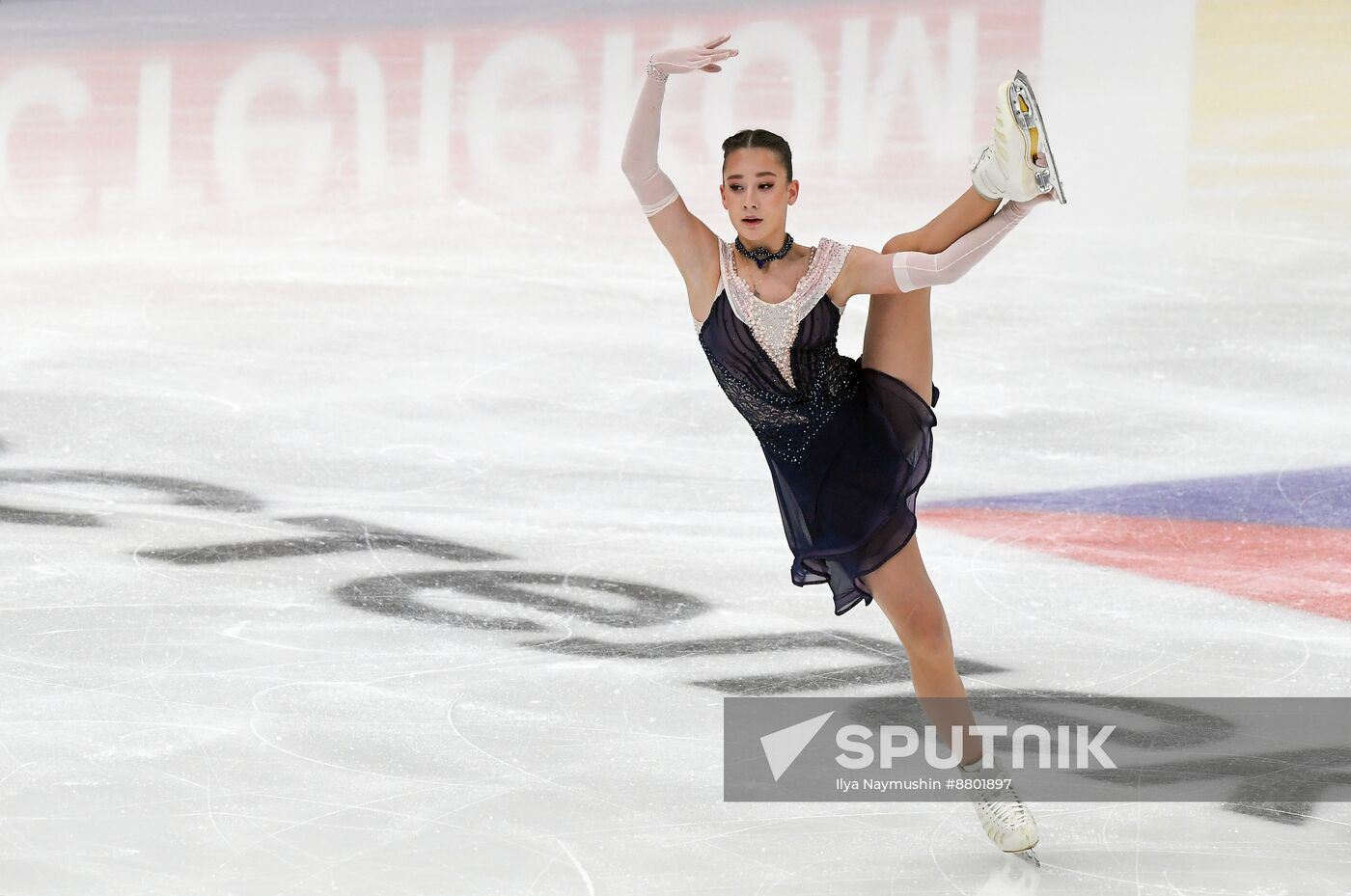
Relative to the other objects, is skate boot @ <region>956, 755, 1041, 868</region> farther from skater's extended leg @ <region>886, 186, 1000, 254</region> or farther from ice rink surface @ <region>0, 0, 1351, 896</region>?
skater's extended leg @ <region>886, 186, 1000, 254</region>

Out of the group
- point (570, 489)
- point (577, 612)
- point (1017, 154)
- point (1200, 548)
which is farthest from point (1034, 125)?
point (570, 489)

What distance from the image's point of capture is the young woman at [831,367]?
Result: 9.25ft

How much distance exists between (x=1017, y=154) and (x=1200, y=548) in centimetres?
193

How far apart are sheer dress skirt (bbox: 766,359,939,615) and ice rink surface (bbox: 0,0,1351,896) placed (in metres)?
0.45

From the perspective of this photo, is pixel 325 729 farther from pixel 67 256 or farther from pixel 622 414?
pixel 67 256

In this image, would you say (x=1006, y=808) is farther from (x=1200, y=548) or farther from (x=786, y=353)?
(x=1200, y=548)

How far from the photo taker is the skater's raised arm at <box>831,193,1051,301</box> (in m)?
2.69

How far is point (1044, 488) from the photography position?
15.0ft

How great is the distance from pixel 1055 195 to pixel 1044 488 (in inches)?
78.9

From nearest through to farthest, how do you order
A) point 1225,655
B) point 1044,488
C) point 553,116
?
1. point 1225,655
2. point 1044,488
3. point 553,116

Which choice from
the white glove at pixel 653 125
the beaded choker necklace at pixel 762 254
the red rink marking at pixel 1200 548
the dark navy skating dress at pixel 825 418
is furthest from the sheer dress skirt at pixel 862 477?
the red rink marking at pixel 1200 548

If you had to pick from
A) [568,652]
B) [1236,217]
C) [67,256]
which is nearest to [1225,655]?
[568,652]

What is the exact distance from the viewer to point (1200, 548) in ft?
13.9

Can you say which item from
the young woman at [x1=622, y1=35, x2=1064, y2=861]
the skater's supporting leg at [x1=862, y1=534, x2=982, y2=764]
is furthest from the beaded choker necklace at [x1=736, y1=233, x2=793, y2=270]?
the skater's supporting leg at [x1=862, y1=534, x2=982, y2=764]
